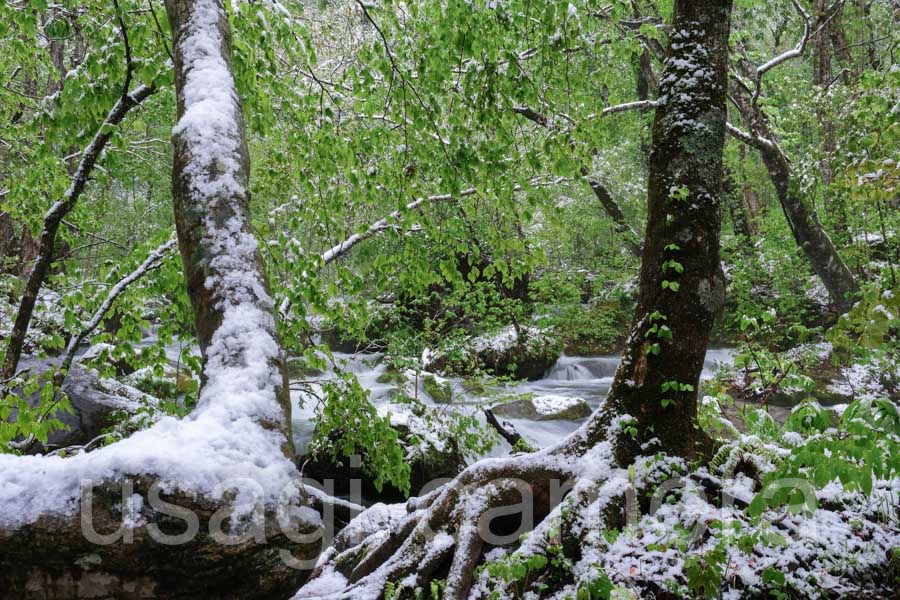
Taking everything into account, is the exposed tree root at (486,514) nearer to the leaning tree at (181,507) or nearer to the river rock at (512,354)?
the leaning tree at (181,507)

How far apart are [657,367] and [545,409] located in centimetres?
764

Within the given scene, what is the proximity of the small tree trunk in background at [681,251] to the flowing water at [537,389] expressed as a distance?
578 cm

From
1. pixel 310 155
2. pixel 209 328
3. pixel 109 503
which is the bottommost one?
pixel 109 503

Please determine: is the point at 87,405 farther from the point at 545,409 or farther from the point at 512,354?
the point at 512,354

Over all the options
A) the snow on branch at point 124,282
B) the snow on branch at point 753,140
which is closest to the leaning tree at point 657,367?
the snow on branch at point 124,282

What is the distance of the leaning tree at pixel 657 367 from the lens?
3.01m

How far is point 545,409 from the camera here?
10.5 metres

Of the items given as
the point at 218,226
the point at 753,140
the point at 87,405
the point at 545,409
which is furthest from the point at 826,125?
the point at 87,405

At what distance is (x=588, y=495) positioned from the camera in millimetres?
2916

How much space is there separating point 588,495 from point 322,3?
13.8 feet

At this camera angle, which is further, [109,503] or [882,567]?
[882,567]

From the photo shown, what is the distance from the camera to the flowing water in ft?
Result: 31.8

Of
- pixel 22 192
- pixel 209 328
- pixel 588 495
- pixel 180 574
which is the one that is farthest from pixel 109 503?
pixel 22 192

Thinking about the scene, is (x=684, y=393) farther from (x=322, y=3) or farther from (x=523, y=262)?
(x=322, y=3)
